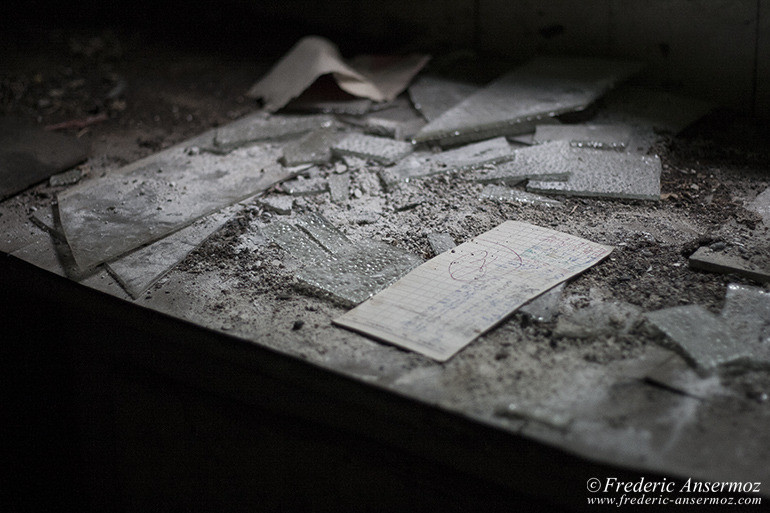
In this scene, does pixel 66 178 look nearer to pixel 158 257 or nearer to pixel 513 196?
pixel 158 257

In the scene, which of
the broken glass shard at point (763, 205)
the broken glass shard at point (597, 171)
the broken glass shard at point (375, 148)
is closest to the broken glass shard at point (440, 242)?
the broken glass shard at point (597, 171)

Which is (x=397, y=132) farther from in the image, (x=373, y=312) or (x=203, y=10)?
(x=203, y=10)

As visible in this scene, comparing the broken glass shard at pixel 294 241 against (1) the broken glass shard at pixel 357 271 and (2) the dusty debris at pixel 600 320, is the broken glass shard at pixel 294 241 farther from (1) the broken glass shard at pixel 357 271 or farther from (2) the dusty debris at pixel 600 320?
(2) the dusty debris at pixel 600 320

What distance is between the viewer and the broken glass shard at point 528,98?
305cm

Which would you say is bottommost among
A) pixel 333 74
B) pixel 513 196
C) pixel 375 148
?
pixel 513 196

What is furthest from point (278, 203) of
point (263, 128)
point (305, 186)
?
point (263, 128)

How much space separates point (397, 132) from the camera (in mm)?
3189

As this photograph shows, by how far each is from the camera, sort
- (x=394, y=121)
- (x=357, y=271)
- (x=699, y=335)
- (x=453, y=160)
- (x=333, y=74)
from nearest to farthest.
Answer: (x=699, y=335) < (x=357, y=271) < (x=453, y=160) < (x=394, y=121) < (x=333, y=74)

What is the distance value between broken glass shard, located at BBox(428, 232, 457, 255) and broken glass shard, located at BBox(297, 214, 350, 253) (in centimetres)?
30

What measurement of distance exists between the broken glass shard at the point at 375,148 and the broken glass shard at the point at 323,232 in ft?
1.89

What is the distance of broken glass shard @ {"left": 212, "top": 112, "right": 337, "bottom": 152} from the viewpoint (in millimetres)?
3152

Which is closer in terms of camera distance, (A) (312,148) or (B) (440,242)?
(B) (440,242)

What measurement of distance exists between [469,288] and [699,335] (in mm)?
645

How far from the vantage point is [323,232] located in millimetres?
2379
